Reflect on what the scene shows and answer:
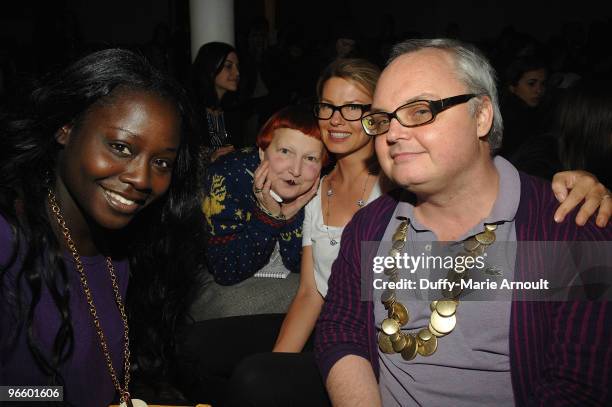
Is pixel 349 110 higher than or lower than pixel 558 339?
higher

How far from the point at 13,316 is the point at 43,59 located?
5480 mm

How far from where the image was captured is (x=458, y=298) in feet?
5.29

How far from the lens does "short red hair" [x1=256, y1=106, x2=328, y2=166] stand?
8.25ft

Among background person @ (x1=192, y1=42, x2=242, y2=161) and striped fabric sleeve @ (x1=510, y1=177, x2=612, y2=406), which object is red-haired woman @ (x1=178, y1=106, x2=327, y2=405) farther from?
background person @ (x1=192, y1=42, x2=242, y2=161)

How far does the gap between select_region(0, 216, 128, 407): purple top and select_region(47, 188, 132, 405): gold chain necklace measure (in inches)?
0.5

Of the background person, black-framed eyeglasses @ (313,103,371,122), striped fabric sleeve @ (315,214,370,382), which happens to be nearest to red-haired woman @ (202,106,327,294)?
black-framed eyeglasses @ (313,103,371,122)

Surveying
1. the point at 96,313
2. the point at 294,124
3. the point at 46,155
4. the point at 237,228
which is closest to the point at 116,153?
the point at 46,155

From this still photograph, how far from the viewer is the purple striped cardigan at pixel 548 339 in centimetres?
138

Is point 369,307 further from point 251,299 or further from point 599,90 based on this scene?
point 599,90

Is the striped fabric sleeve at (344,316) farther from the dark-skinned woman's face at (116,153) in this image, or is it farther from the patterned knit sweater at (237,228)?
the dark-skinned woman's face at (116,153)

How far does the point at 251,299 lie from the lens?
2.50 metres

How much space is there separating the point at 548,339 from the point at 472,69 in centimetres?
82

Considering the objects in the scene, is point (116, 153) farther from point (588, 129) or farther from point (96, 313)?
point (588, 129)

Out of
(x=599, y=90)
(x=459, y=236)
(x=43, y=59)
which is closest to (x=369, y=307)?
(x=459, y=236)
